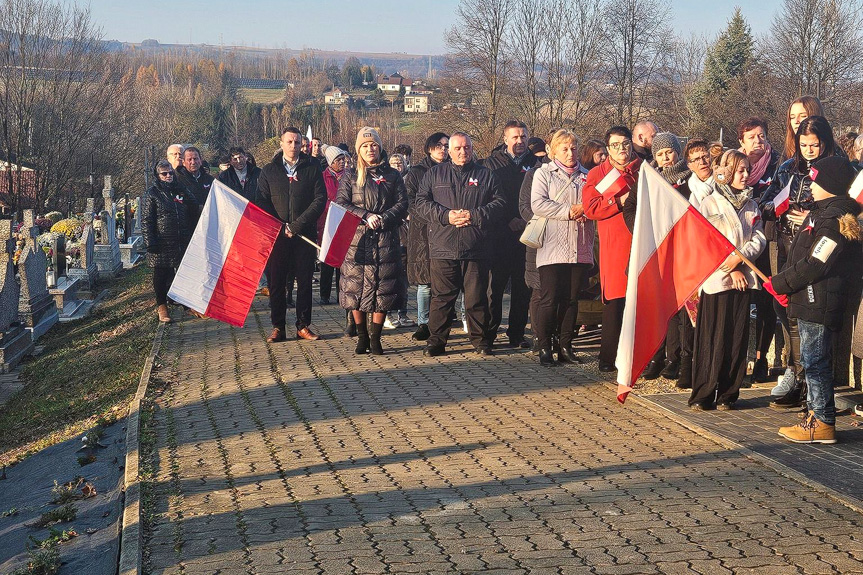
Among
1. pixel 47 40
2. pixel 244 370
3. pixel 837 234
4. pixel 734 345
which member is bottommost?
pixel 244 370

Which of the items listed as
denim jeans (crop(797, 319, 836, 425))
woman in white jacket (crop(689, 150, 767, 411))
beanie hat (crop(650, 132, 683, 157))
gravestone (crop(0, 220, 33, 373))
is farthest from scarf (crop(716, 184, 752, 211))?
gravestone (crop(0, 220, 33, 373))

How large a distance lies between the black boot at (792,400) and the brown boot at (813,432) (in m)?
1.01

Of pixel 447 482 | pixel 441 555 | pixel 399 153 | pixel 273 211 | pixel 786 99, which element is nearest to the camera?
pixel 441 555

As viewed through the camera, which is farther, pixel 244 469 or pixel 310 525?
pixel 244 469

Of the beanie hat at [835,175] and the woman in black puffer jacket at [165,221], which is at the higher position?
the beanie hat at [835,175]

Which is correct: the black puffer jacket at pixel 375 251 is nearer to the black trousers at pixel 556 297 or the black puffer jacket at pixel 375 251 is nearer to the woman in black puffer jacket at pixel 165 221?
the black trousers at pixel 556 297

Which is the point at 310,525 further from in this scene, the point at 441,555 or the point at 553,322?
the point at 553,322

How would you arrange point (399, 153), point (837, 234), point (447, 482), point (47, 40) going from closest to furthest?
1. point (447, 482)
2. point (837, 234)
3. point (399, 153)
4. point (47, 40)

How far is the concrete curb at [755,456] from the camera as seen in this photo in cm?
574

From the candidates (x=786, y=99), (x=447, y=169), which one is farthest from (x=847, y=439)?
(x=786, y=99)

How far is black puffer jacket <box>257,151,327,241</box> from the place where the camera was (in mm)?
11477

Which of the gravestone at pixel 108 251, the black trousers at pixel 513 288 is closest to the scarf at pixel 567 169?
the black trousers at pixel 513 288

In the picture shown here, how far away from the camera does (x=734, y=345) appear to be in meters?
7.93

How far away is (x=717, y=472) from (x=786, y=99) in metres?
48.2
